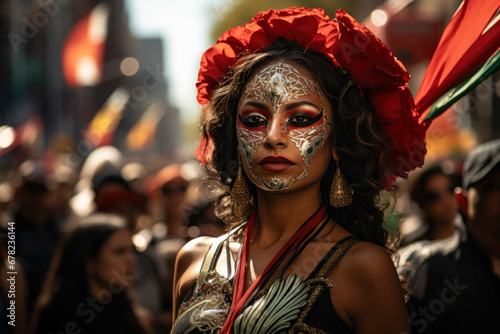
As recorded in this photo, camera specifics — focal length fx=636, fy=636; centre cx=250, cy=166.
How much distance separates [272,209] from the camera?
9.41ft

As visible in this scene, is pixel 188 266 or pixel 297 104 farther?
pixel 188 266

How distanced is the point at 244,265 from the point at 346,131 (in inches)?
29.1

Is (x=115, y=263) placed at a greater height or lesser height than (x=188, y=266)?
lesser

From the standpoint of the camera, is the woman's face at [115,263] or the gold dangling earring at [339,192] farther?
the woman's face at [115,263]

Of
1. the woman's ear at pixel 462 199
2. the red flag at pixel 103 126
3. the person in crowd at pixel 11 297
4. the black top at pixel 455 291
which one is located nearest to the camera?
the black top at pixel 455 291

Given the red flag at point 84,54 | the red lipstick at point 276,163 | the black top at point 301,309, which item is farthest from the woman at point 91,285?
the red flag at point 84,54

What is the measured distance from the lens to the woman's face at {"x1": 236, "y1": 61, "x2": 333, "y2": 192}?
2.67 m

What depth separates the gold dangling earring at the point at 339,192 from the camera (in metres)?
2.79

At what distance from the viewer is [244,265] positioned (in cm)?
278

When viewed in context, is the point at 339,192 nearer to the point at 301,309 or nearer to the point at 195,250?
the point at 301,309

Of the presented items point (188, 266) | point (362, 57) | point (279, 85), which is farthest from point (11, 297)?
point (362, 57)

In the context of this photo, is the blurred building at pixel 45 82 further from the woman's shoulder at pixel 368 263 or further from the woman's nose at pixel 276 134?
the woman's shoulder at pixel 368 263

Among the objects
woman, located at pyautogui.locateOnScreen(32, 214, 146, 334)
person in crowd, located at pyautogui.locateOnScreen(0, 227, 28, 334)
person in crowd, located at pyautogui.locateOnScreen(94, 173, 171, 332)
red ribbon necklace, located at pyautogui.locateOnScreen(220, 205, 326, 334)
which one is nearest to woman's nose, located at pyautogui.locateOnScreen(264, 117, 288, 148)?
red ribbon necklace, located at pyautogui.locateOnScreen(220, 205, 326, 334)

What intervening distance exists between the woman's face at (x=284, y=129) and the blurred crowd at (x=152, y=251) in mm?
541
